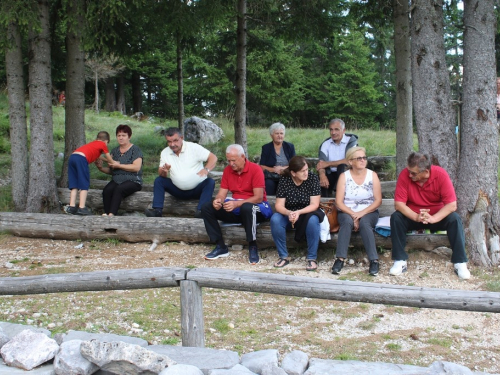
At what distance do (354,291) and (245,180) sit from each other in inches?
132

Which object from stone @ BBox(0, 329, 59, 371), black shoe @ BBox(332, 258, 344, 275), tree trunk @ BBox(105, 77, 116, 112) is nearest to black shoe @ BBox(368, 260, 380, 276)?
black shoe @ BBox(332, 258, 344, 275)

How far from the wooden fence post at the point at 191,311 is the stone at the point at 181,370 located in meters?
0.64

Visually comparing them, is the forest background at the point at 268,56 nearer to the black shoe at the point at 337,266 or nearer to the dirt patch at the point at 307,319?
the dirt patch at the point at 307,319

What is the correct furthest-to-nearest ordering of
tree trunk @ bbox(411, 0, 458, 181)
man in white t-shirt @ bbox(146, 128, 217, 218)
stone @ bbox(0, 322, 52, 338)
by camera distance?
1. man in white t-shirt @ bbox(146, 128, 217, 218)
2. tree trunk @ bbox(411, 0, 458, 181)
3. stone @ bbox(0, 322, 52, 338)

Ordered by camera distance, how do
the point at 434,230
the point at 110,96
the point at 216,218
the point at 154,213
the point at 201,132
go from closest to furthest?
the point at 434,230 → the point at 216,218 → the point at 154,213 → the point at 201,132 → the point at 110,96

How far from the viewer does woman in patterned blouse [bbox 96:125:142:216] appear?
315 inches

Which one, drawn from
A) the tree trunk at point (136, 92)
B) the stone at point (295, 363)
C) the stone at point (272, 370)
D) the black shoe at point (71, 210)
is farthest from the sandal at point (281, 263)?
the tree trunk at point (136, 92)

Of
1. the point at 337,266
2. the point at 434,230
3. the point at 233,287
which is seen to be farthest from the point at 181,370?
the point at 434,230

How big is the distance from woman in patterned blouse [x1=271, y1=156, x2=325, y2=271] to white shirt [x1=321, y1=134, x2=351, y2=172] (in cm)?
153

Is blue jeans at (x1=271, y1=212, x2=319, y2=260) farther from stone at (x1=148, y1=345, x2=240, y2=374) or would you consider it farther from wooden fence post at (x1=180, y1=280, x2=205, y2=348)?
stone at (x1=148, y1=345, x2=240, y2=374)

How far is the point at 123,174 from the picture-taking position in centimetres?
812

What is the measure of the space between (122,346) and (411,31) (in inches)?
204

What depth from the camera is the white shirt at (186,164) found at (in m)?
7.59

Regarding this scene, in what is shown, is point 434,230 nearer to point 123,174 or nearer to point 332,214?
point 332,214
